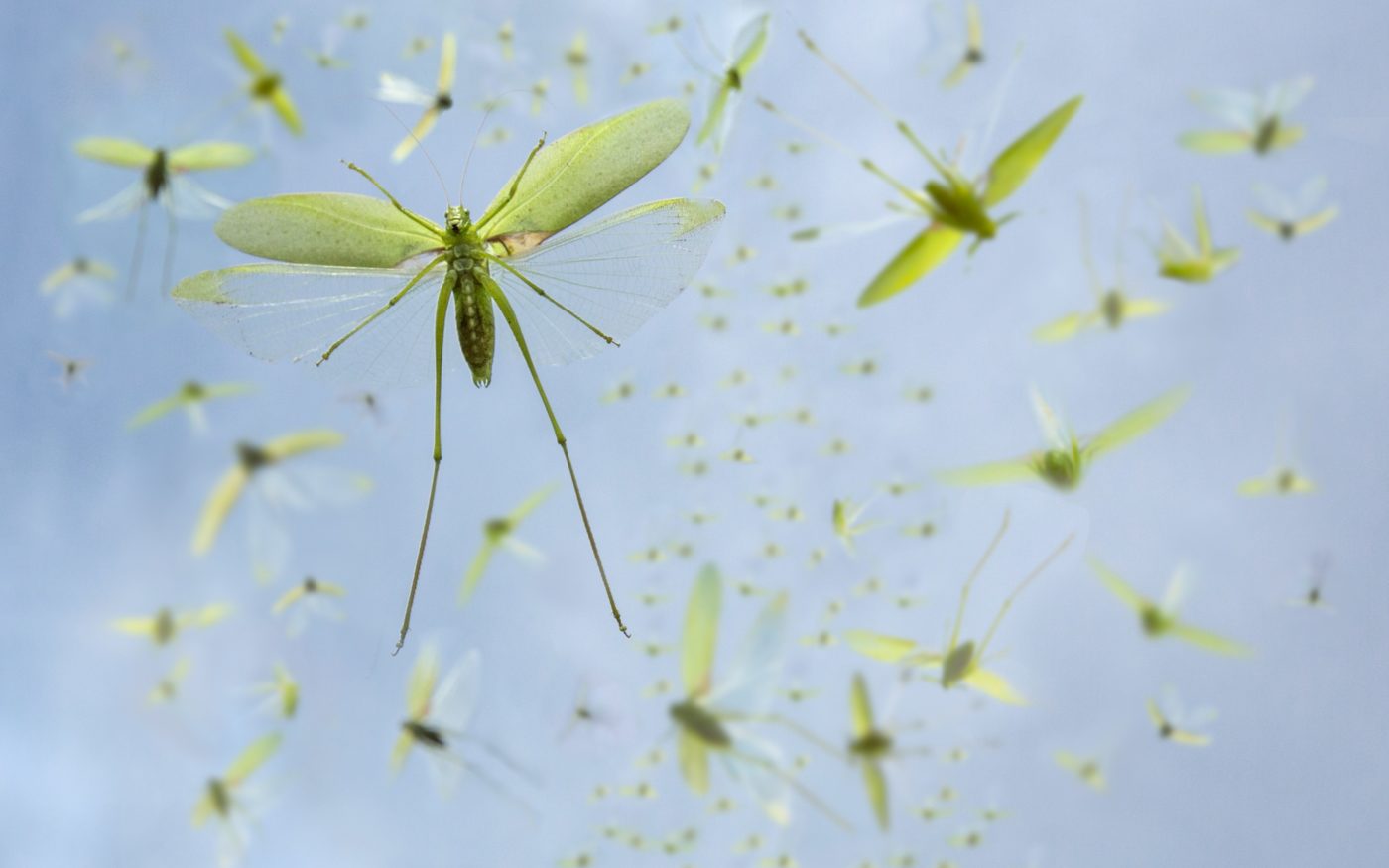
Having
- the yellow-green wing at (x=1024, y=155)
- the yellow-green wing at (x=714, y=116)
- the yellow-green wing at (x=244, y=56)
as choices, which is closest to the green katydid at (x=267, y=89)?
the yellow-green wing at (x=244, y=56)

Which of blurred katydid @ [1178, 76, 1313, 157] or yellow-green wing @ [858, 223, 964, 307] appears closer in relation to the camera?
yellow-green wing @ [858, 223, 964, 307]

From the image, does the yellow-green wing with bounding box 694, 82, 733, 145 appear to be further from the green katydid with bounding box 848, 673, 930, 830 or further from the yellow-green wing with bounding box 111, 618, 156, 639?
the yellow-green wing with bounding box 111, 618, 156, 639

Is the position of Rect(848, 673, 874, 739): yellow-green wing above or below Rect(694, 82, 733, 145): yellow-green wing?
below

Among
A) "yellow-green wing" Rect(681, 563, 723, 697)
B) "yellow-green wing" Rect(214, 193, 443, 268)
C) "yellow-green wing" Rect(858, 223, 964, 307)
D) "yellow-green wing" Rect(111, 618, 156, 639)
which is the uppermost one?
"yellow-green wing" Rect(111, 618, 156, 639)

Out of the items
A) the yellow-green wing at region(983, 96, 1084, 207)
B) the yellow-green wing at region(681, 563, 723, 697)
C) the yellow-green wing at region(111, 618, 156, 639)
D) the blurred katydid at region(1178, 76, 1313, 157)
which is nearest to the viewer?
the yellow-green wing at region(983, 96, 1084, 207)

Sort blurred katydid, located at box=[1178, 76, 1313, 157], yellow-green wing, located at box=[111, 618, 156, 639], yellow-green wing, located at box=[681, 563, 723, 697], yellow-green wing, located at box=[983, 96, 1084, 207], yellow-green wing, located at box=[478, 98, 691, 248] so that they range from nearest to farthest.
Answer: yellow-green wing, located at box=[478, 98, 691, 248] → yellow-green wing, located at box=[983, 96, 1084, 207] → yellow-green wing, located at box=[681, 563, 723, 697] → blurred katydid, located at box=[1178, 76, 1313, 157] → yellow-green wing, located at box=[111, 618, 156, 639]

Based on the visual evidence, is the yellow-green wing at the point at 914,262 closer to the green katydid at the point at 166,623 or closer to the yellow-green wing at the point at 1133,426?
the yellow-green wing at the point at 1133,426

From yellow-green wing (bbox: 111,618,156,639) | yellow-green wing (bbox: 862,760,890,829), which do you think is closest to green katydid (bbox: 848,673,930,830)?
yellow-green wing (bbox: 862,760,890,829)

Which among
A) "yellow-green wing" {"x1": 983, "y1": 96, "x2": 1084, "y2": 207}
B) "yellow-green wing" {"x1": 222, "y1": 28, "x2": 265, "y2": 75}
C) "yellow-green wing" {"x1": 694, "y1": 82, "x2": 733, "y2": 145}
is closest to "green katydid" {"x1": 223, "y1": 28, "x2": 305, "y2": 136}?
"yellow-green wing" {"x1": 222, "y1": 28, "x2": 265, "y2": 75}

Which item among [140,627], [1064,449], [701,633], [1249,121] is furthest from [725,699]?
[1249,121]
